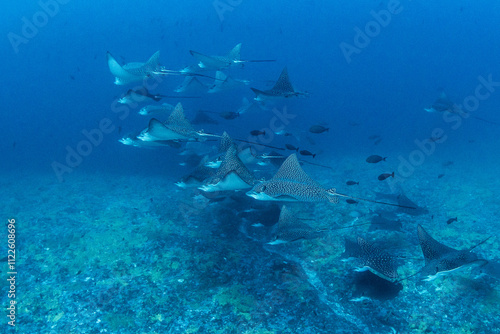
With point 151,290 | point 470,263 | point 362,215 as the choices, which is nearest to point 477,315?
point 470,263

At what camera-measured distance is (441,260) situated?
12.7ft

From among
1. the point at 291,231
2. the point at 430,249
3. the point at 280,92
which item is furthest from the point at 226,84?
the point at 430,249

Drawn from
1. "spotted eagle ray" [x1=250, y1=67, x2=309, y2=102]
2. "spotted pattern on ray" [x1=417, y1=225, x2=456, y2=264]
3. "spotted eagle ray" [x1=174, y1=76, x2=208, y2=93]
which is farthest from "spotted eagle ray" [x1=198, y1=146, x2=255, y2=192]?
"spotted eagle ray" [x1=174, y1=76, x2=208, y2=93]

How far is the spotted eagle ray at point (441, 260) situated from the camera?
360 centimetres

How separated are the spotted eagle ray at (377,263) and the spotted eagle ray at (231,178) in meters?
2.11

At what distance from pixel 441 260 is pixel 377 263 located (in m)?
0.83

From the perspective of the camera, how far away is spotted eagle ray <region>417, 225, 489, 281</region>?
3.60 metres

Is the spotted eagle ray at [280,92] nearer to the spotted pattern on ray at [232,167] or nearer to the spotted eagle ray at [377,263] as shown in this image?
the spotted pattern on ray at [232,167]

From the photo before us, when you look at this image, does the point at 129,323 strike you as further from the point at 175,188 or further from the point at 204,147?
the point at 204,147

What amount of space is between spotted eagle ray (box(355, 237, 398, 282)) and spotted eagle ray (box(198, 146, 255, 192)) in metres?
2.11

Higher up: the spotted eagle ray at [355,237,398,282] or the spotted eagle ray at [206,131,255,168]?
the spotted eagle ray at [206,131,255,168]

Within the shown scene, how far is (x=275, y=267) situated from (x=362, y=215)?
3.58 m

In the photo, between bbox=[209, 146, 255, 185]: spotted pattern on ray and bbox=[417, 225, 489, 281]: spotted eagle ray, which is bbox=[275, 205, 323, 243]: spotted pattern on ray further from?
bbox=[417, 225, 489, 281]: spotted eagle ray

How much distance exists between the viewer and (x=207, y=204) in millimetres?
7836
